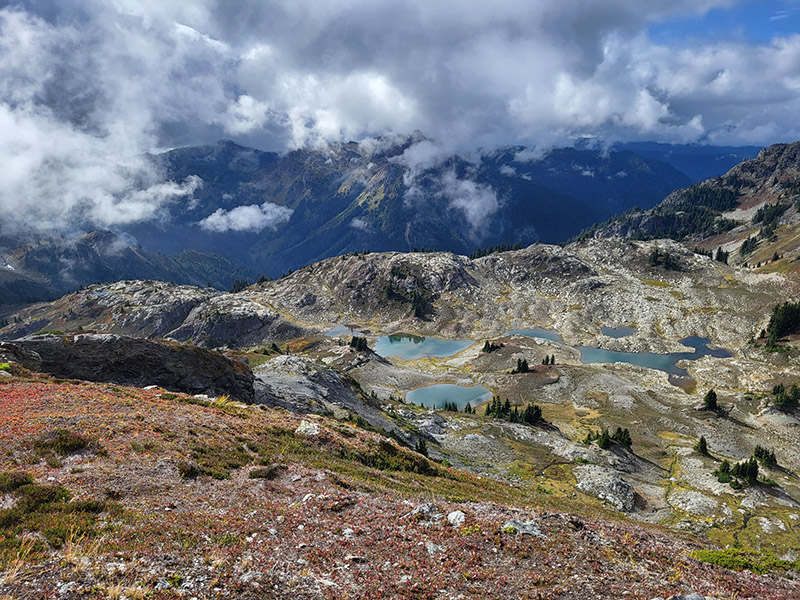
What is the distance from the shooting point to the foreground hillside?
13.6m

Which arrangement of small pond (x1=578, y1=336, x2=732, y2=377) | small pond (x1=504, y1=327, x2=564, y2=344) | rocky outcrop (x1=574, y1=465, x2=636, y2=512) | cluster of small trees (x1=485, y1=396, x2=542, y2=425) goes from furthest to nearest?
small pond (x1=504, y1=327, x2=564, y2=344) < small pond (x1=578, y1=336, x2=732, y2=377) < cluster of small trees (x1=485, y1=396, x2=542, y2=425) < rocky outcrop (x1=574, y1=465, x2=636, y2=512)

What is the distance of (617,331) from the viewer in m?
182

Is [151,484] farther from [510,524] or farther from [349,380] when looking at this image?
[349,380]

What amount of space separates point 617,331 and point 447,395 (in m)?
95.1

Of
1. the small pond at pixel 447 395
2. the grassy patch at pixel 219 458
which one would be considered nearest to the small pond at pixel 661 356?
the small pond at pixel 447 395

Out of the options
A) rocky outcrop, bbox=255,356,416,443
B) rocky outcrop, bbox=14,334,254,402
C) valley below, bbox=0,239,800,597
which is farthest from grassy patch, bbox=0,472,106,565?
rocky outcrop, bbox=255,356,416,443

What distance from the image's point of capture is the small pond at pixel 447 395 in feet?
428

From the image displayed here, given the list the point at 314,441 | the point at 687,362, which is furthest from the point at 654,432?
the point at 314,441

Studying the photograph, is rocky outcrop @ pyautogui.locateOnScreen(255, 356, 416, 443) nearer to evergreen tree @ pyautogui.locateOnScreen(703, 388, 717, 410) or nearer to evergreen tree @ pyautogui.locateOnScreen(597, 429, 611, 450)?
evergreen tree @ pyautogui.locateOnScreen(597, 429, 611, 450)

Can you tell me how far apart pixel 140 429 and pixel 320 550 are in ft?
56.7

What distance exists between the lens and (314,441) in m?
33.4

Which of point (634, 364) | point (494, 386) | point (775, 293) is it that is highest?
point (775, 293)

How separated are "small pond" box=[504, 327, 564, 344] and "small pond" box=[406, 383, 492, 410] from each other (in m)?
59.3

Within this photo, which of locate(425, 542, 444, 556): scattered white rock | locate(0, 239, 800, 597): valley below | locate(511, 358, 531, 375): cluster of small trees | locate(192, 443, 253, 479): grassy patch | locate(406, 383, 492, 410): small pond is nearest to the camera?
locate(425, 542, 444, 556): scattered white rock
